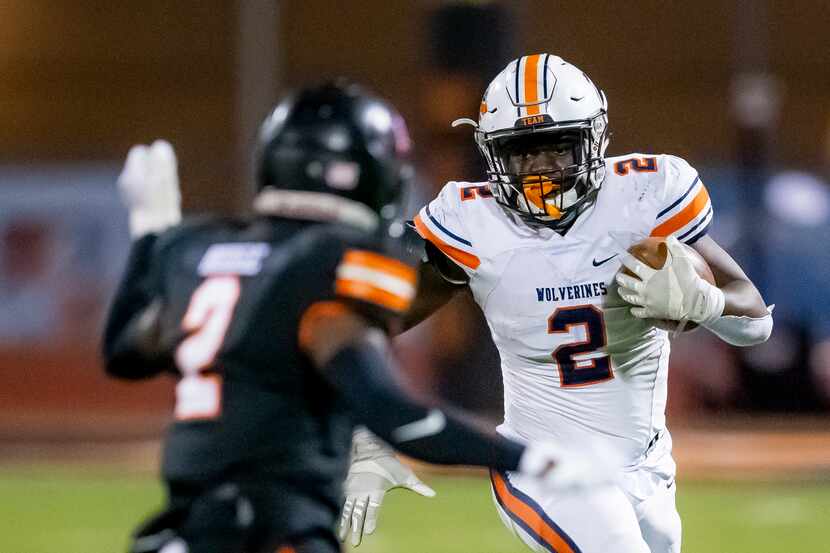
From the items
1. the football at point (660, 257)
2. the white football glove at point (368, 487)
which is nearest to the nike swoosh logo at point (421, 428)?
the white football glove at point (368, 487)

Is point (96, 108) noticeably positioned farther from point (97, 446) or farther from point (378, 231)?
point (378, 231)

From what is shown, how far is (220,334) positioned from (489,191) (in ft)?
4.90

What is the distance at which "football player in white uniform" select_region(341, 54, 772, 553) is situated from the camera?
11.6 ft

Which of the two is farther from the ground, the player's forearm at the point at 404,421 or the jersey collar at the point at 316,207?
the jersey collar at the point at 316,207

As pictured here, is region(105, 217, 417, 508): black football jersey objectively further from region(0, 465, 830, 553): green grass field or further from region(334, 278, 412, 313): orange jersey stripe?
region(0, 465, 830, 553): green grass field

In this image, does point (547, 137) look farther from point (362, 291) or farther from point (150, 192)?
point (362, 291)

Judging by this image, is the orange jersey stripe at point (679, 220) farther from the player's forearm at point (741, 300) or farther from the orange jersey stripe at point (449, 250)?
the orange jersey stripe at point (449, 250)

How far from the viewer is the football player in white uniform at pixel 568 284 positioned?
139 inches

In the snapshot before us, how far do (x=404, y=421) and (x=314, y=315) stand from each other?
0.84 ft

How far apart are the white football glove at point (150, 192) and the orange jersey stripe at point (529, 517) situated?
122cm

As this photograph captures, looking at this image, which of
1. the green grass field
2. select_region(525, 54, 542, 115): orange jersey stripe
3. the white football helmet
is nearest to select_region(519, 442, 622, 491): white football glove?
Answer: the white football helmet

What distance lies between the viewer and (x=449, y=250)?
12.2 feet

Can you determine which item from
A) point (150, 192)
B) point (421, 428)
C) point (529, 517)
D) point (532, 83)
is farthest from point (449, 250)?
point (421, 428)

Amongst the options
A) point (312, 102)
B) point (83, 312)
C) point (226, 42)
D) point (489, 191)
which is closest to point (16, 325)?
point (83, 312)
